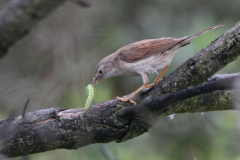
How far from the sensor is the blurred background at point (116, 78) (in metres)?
4.86

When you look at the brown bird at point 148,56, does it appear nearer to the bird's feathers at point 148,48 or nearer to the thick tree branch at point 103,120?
the bird's feathers at point 148,48

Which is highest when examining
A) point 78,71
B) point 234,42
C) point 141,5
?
point 234,42

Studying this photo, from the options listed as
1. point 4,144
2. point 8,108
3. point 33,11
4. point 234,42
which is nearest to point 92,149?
point 8,108

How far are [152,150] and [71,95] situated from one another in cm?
218

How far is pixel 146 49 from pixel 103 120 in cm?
169

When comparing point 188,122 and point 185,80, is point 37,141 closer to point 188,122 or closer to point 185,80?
point 185,80

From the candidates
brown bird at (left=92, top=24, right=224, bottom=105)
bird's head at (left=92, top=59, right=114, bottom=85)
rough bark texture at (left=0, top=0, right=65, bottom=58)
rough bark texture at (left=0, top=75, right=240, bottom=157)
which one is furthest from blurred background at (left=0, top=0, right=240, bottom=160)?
rough bark texture at (left=0, top=0, right=65, bottom=58)

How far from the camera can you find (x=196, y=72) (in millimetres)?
3232

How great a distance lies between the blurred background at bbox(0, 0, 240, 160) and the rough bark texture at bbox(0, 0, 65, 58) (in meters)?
2.35

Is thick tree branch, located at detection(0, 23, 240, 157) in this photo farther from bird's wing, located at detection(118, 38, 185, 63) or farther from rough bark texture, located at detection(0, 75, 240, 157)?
bird's wing, located at detection(118, 38, 185, 63)

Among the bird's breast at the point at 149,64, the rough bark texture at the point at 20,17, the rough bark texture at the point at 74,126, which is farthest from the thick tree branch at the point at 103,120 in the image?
the rough bark texture at the point at 20,17

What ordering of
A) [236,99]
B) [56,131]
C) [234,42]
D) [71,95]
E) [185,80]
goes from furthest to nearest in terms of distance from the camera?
[71,95]
[236,99]
[185,80]
[234,42]
[56,131]

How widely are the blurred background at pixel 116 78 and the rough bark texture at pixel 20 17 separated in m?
2.35

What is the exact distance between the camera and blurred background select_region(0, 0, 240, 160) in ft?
16.0
